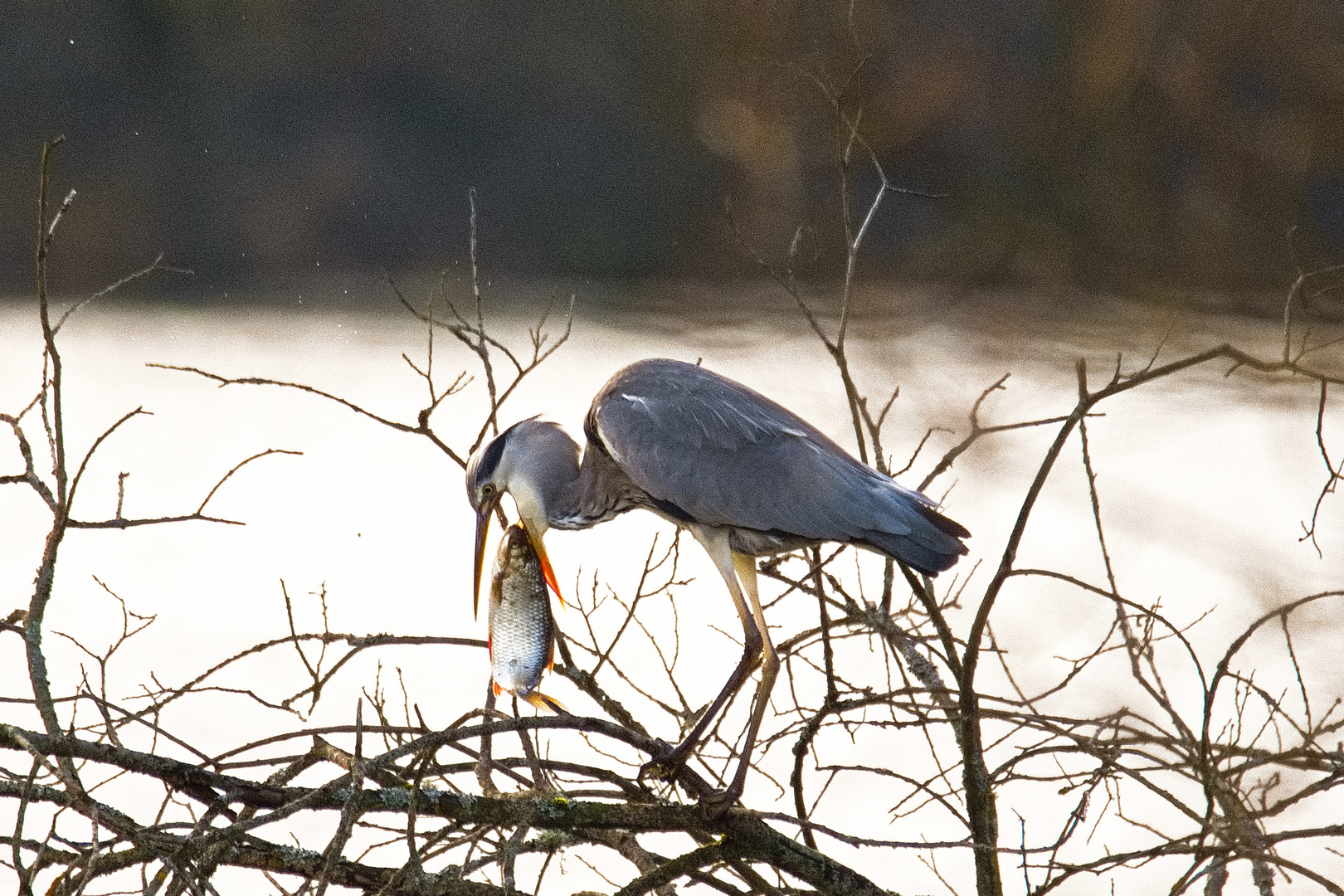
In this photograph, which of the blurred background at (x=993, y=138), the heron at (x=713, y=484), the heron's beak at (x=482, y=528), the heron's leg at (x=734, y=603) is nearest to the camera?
the blurred background at (x=993, y=138)

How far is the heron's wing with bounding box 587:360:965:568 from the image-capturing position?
109 inches

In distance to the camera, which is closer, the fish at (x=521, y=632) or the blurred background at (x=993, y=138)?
the blurred background at (x=993, y=138)

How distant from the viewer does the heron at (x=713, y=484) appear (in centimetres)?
270

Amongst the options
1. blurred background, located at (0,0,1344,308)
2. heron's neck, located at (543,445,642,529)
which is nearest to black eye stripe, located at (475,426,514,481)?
heron's neck, located at (543,445,642,529)

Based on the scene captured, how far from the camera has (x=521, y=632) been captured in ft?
8.07

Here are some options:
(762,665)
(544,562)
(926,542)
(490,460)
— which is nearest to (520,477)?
(490,460)

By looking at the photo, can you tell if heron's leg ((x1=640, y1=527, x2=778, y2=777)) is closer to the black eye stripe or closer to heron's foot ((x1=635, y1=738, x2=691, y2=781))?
heron's foot ((x1=635, y1=738, x2=691, y2=781))

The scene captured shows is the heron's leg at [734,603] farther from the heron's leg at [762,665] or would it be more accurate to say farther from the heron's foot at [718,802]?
the heron's foot at [718,802]

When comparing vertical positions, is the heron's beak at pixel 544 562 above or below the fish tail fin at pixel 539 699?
above

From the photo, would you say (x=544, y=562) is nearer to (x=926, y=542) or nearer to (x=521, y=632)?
(x=521, y=632)

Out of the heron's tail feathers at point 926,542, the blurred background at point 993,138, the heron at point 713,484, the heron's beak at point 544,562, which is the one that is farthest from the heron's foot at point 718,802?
the blurred background at point 993,138

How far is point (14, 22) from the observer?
1097cm

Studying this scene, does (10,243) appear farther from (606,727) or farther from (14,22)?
(606,727)

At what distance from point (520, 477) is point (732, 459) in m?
0.51
